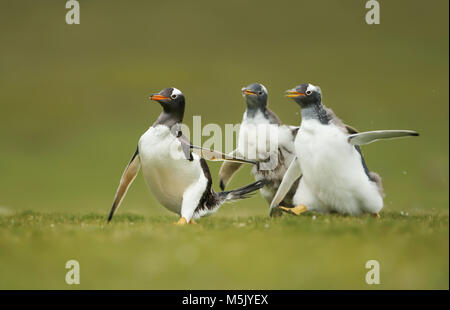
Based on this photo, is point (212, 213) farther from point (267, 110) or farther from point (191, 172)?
point (267, 110)

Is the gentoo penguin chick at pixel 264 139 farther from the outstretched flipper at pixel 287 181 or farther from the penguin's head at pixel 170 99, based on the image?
the penguin's head at pixel 170 99

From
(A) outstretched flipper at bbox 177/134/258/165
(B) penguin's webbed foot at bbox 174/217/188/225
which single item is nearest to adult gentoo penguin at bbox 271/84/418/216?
(A) outstretched flipper at bbox 177/134/258/165

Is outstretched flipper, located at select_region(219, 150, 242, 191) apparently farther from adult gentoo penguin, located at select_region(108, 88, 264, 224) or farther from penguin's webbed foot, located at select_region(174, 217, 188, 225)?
penguin's webbed foot, located at select_region(174, 217, 188, 225)

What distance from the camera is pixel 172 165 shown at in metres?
7.71

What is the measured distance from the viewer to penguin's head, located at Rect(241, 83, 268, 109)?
28.0 ft

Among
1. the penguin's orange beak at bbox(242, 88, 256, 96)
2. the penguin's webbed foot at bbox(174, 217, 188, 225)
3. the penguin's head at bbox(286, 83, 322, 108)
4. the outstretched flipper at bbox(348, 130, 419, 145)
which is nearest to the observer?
the outstretched flipper at bbox(348, 130, 419, 145)

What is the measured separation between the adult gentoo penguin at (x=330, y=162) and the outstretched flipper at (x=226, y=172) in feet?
4.70

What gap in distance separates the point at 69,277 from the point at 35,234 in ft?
4.90

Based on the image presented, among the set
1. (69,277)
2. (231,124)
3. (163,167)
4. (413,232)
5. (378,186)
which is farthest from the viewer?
(231,124)

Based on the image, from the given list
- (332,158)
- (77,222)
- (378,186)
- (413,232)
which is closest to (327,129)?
(332,158)

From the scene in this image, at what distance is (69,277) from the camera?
5.69 m

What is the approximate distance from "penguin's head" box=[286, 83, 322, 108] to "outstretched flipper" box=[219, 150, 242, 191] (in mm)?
1859

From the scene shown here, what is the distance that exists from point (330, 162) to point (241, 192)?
1544 millimetres

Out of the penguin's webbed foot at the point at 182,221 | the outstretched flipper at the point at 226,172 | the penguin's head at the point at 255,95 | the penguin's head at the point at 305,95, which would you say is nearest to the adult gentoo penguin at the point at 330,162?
the penguin's head at the point at 305,95
